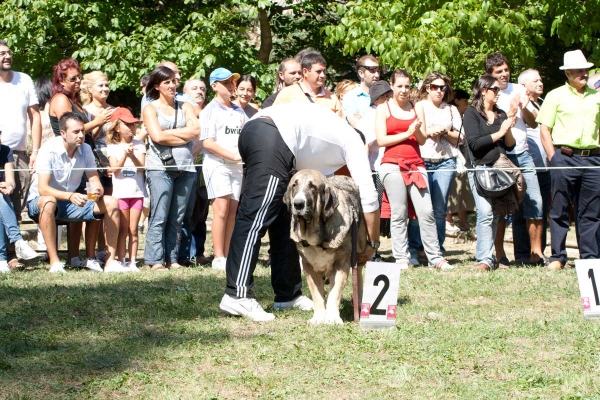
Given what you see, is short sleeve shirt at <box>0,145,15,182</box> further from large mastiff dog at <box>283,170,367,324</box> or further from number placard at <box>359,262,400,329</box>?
number placard at <box>359,262,400,329</box>

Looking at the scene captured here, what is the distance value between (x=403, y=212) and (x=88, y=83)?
4.06 m

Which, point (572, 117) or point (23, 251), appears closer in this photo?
point (572, 117)

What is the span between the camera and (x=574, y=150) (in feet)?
34.8

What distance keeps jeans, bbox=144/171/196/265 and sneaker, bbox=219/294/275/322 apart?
3.58 m

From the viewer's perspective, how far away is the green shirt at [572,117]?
34.5 feet

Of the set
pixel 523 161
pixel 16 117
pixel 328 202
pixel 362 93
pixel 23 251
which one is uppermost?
pixel 362 93

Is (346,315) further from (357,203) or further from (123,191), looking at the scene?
(123,191)

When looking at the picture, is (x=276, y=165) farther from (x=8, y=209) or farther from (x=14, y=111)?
(x=14, y=111)

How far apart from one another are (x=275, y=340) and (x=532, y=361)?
1.72 metres

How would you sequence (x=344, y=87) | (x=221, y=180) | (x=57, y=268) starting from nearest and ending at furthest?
(x=57, y=268)
(x=221, y=180)
(x=344, y=87)

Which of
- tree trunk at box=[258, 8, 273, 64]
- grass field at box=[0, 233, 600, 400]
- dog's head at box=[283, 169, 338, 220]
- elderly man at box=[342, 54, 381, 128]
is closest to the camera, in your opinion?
grass field at box=[0, 233, 600, 400]

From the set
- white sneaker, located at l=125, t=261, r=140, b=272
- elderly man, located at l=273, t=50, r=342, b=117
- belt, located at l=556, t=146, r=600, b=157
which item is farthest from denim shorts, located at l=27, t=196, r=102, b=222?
belt, located at l=556, t=146, r=600, b=157

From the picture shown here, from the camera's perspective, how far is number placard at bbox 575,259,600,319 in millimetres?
7305

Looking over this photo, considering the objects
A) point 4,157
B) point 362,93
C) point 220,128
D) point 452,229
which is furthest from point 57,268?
point 452,229
